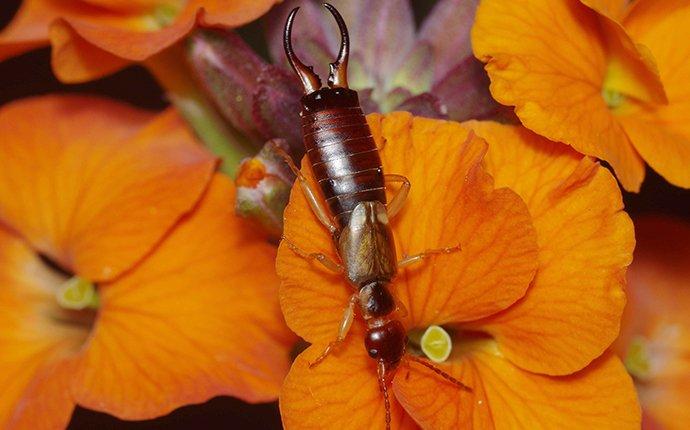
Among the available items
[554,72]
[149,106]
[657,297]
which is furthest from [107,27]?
[657,297]

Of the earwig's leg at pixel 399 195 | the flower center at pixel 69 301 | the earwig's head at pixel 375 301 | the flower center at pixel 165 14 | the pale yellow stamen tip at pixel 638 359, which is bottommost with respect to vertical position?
the pale yellow stamen tip at pixel 638 359

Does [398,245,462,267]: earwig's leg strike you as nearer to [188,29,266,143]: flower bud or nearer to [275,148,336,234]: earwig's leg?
[275,148,336,234]: earwig's leg

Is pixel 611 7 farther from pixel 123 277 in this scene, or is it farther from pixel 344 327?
pixel 123 277

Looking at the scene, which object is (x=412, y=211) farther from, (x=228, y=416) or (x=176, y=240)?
(x=228, y=416)

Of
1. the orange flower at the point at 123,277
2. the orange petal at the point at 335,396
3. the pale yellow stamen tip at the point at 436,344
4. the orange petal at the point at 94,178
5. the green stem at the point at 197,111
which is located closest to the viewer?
the orange petal at the point at 335,396

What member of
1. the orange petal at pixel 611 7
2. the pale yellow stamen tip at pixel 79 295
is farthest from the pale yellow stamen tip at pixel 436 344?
the pale yellow stamen tip at pixel 79 295

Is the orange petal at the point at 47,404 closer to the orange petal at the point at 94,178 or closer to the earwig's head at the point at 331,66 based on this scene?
the orange petal at the point at 94,178
